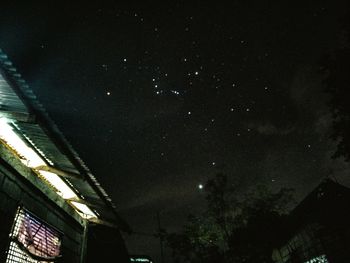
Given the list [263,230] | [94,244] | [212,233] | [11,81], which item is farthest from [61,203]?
[212,233]

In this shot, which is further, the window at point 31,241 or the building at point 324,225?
the building at point 324,225

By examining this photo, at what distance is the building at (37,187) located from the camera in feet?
15.7

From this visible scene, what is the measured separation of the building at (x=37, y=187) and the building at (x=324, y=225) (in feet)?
44.5

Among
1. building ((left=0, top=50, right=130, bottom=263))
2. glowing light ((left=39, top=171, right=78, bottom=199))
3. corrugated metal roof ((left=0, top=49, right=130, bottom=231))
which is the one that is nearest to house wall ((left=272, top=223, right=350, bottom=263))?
building ((left=0, top=50, right=130, bottom=263))

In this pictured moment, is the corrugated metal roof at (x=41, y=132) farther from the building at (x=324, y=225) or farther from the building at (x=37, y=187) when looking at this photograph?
the building at (x=324, y=225)

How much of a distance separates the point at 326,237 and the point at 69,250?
15093 mm

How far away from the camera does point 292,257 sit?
20.0 metres

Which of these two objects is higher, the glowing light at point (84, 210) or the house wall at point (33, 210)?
the glowing light at point (84, 210)

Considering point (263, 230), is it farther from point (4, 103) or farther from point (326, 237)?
point (4, 103)

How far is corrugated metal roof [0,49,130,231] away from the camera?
4246 mm

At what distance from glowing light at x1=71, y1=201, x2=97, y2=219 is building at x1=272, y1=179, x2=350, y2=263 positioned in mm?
13992

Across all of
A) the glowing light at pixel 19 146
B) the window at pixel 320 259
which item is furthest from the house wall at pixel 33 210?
the window at pixel 320 259

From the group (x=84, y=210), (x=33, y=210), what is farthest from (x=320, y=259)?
(x=33, y=210)

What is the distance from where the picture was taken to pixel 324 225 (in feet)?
54.7
